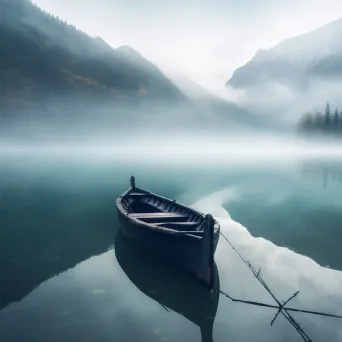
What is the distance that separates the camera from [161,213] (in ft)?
57.9

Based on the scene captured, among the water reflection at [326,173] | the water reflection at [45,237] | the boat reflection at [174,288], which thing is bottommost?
the water reflection at [326,173]

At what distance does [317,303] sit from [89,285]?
8.85 meters

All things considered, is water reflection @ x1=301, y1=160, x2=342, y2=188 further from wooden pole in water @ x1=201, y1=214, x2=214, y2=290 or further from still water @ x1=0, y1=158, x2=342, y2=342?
wooden pole in water @ x1=201, y1=214, x2=214, y2=290

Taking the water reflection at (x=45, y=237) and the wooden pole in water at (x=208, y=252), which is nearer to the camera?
the wooden pole in water at (x=208, y=252)

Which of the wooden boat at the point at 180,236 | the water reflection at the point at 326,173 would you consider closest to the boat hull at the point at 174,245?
the wooden boat at the point at 180,236

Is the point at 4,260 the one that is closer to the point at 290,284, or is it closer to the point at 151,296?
the point at 151,296

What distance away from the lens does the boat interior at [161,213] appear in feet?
50.9

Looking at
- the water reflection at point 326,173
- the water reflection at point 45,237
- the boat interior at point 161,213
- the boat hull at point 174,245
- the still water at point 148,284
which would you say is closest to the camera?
the still water at point 148,284

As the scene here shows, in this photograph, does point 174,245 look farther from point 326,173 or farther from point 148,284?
point 326,173

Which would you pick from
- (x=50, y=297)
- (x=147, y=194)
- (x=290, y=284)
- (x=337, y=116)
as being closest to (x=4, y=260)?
(x=50, y=297)

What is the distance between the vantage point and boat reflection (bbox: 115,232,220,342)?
11078 mm

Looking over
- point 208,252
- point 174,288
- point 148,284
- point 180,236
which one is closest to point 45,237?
point 148,284

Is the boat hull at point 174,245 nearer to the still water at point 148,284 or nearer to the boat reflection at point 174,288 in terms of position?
the boat reflection at point 174,288

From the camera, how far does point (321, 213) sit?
2959cm
